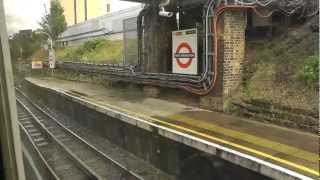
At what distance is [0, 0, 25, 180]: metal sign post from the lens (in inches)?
62.7

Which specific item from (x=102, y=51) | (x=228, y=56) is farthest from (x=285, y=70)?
(x=102, y=51)

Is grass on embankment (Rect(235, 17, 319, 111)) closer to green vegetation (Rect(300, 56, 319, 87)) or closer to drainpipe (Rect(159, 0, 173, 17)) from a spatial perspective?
green vegetation (Rect(300, 56, 319, 87))

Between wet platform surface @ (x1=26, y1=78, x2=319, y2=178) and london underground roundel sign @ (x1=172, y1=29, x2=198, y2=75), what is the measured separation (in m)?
1.09

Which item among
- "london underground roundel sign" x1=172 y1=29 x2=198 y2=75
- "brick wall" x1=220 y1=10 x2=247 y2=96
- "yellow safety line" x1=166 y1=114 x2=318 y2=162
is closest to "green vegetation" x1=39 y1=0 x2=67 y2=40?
"yellow safety line" x1=166 y1=114 x2=318 y2=162

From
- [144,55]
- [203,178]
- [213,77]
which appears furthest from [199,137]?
[144,55]

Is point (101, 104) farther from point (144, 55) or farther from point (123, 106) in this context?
point (144, 55)

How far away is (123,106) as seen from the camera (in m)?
9.49

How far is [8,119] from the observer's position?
1.64 m

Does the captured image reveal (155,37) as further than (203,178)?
Yes

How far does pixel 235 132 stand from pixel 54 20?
397cm

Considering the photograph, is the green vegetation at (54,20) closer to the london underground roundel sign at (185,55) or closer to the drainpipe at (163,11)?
the london underground roundel sign at (185,55)

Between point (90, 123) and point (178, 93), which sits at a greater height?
point (178, 93)

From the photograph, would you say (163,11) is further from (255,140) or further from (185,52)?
(255,140)

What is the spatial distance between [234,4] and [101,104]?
447 centimetres
